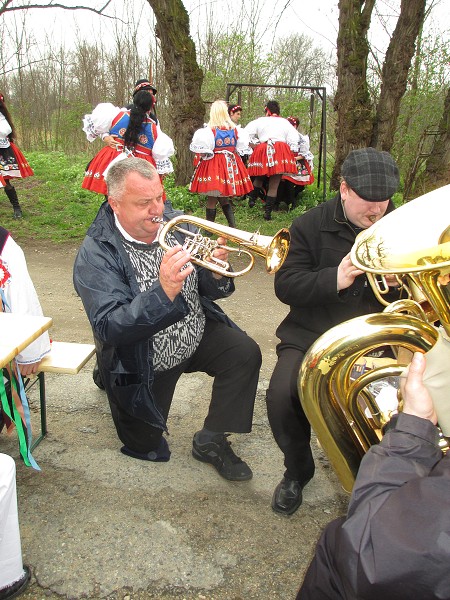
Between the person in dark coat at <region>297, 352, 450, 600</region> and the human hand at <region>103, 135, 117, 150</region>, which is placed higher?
the human hand at <region>103, 135, 117, 150</region>

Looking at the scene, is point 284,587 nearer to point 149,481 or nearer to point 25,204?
point 149,481

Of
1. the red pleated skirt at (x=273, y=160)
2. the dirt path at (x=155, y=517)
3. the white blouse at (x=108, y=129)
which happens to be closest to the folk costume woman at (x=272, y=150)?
the red pleated skirt at (x=273, y=160)

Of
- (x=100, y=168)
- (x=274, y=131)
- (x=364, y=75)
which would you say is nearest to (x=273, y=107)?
(x=274, y=131)

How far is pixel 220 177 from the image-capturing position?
264 inches

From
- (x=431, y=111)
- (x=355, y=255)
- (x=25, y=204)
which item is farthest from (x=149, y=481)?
(x=431, y=111)

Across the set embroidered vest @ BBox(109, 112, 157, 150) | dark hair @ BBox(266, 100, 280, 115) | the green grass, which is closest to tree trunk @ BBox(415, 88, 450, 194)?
the green grass

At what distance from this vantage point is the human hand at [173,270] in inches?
80.4

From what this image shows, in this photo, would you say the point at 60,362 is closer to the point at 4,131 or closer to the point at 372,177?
the point at 372,177

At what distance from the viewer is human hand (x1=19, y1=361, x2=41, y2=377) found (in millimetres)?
2546

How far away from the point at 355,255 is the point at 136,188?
1.23 meters

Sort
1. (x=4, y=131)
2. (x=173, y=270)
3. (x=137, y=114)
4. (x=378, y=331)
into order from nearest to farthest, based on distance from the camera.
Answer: (x=378, y=331) < (x=173, y=270) < (x=137, y=114) < (x=4, y=131)

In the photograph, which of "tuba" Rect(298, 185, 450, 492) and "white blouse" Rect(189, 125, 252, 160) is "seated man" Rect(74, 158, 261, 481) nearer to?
"tuba" Rect(298, 185, 450, 492)

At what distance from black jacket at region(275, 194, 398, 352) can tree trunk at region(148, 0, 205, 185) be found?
5940mm

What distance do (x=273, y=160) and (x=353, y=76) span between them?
5.55ft
